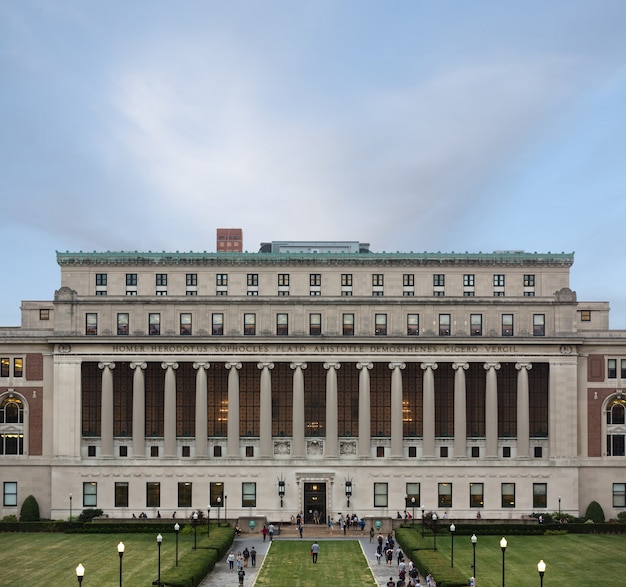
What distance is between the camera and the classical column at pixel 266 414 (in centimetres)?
9312

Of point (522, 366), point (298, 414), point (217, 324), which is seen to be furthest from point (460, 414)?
point (217, 324)

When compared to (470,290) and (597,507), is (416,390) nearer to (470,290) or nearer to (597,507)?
(470,290)

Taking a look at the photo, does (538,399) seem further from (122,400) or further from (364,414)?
(122,400)

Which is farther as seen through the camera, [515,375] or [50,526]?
[515,375]

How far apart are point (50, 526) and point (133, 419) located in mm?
13639

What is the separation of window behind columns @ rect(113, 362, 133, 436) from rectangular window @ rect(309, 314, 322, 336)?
2058cm

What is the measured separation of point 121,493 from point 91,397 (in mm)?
11014

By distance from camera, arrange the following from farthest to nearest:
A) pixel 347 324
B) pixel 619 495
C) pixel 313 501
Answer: pixel 347 324 < pixel 619 495 < pixel 313 501

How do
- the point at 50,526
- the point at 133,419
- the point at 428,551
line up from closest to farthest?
the point at 428,551
the point at 50,526
the point at 133,419

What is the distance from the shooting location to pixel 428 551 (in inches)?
2751

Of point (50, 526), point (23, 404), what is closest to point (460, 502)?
point (50, 526)

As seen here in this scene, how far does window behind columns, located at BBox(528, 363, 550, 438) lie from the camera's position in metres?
94.6

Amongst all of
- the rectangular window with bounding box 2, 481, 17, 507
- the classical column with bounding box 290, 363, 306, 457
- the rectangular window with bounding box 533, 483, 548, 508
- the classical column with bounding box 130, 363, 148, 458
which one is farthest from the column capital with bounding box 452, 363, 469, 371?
the rectangular window with bounding box 2, 481, 17, 507

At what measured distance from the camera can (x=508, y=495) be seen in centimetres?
9294
